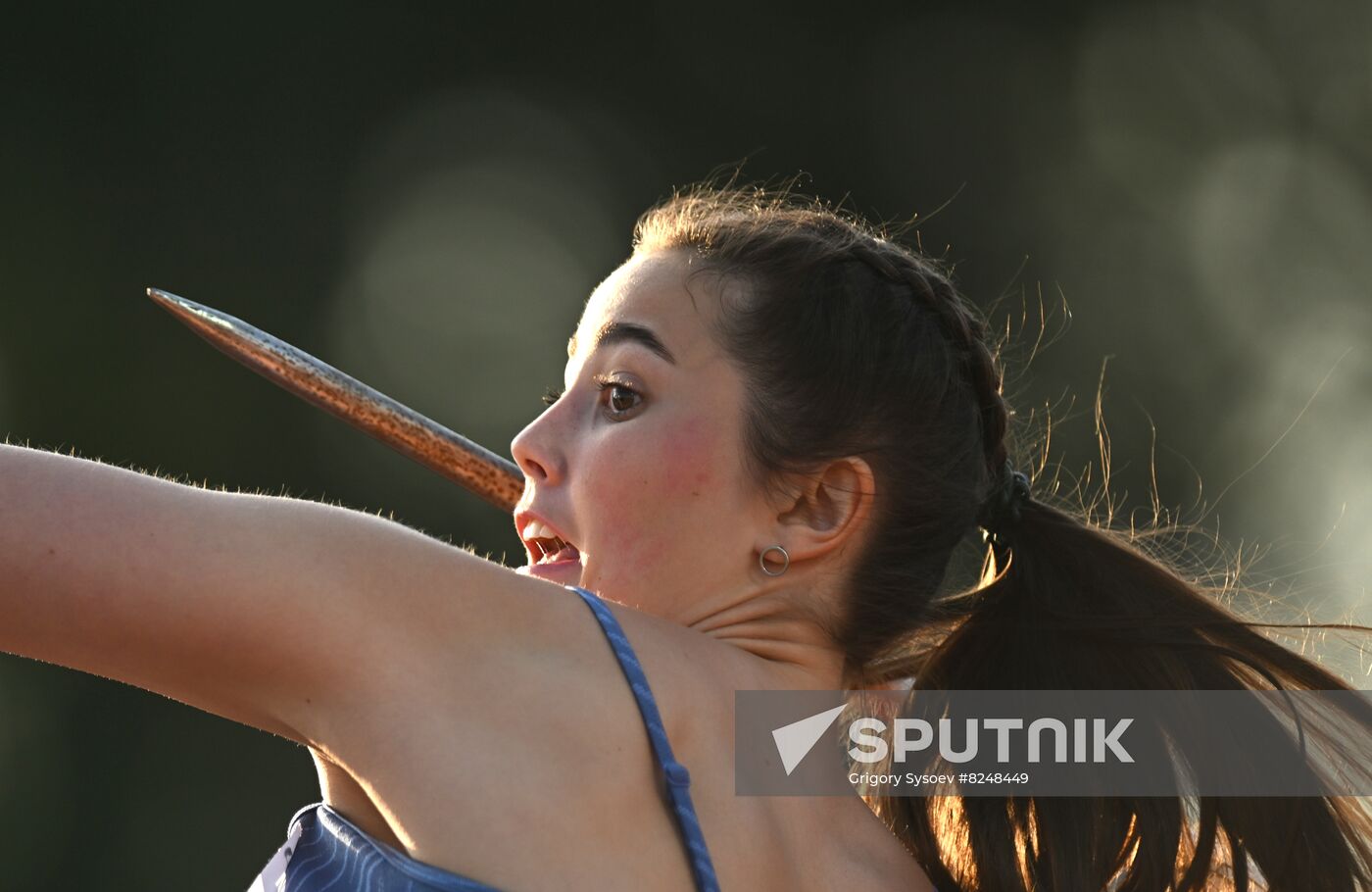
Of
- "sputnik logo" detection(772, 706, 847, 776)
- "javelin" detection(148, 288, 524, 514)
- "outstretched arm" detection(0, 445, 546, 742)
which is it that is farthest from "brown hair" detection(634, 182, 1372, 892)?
"outstretched arm" detection(0, 445, 546, 742)

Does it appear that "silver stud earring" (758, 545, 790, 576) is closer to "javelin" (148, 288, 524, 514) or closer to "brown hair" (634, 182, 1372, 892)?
"brown hair" (634, 182, 1372, 892)

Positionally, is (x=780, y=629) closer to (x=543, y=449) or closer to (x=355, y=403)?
(x=543, y=449)

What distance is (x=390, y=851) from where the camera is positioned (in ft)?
3.42

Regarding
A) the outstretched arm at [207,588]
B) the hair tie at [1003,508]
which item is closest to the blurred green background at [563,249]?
Result: the hair tie at [1003,508]

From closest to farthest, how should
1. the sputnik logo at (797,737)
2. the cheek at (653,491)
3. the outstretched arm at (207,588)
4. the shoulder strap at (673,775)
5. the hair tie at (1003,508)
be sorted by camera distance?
the outstretched arm at (207,588) < the shoulder strap at (673,775) < the sputnik logo at (797,737) < the cheek at (653,491) < the hair tie at (1003,508)

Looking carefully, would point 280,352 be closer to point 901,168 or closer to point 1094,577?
point 1094,577

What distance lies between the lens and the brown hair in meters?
1.46

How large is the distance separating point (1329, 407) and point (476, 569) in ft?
19.7

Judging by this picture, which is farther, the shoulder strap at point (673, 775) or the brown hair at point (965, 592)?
the brown hair at point (965, 592)

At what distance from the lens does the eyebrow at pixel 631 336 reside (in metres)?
1.44

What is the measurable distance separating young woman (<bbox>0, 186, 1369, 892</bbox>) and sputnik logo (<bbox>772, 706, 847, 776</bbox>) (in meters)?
0.03

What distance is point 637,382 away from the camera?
4.69 ft

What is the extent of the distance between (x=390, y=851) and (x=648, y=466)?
0.44 m

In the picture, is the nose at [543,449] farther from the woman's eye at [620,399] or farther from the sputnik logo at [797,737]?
the sputnik logo at [797,737]
